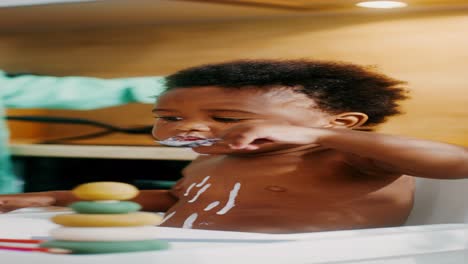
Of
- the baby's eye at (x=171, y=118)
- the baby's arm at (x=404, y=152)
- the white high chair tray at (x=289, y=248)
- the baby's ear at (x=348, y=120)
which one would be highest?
the baby's eye at (x=171, y=118)

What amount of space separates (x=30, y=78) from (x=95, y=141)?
0.22 m

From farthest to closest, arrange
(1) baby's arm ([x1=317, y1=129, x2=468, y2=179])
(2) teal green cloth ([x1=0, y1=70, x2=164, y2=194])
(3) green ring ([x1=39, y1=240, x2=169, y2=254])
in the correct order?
(2) teal green cloth ([x1=0, y1=70, x2=164, y2=194]), (1) baby's arm ([x1=317, y1=129, x2=468, y2=179]), (3) green ring ([x1=39, y1=240, x2=169, y2=254])

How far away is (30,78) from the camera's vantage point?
75.8 inches

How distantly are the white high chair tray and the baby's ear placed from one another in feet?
1.12

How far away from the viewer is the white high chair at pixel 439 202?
1377 millimetres

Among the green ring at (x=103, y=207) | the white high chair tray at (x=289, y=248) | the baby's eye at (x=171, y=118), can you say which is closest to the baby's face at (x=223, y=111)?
the baby's eye at (x=171, y=118)

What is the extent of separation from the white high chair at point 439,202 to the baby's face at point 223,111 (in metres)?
0.19

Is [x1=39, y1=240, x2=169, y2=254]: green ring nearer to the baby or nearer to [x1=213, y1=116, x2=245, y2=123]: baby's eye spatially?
the baby

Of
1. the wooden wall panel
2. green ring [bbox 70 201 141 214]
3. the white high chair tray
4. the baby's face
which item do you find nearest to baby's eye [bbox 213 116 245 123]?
the baby's face

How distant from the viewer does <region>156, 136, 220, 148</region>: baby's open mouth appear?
160 cm

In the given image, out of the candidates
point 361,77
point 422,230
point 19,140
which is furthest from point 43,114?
point 422,230

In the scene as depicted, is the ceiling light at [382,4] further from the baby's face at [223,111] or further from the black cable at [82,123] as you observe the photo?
the black cable at [82,123]

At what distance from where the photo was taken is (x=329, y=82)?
1.55 meters

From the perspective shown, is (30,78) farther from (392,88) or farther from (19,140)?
(392,88)
